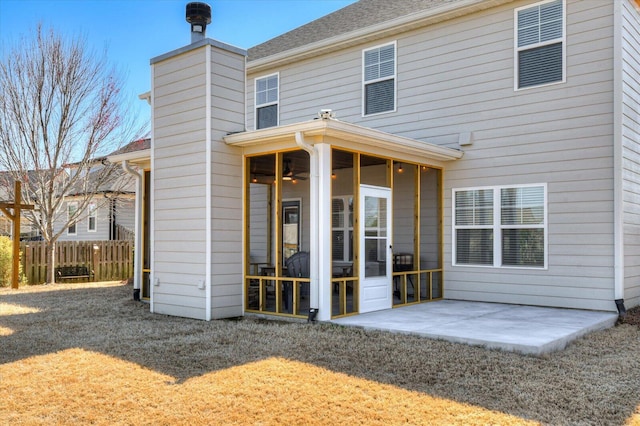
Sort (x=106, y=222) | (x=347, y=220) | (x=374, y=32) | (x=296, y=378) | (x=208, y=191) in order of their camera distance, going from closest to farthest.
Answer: (x=296, y=378) < (x=208, y=191) < (x=374, y=32) < (x=347, y=220) < (x=106, y=222)

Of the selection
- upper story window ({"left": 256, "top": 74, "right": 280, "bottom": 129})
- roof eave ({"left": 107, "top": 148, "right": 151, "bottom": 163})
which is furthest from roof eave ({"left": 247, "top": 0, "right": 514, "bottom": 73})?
roof eave ({"left": 107, "top": 148, "right": 151, "bottom": 163})

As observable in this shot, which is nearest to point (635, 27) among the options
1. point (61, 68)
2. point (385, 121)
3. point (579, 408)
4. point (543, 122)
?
point (543, 122)

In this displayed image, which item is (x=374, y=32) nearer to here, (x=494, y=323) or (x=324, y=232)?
(x=324, y=232)

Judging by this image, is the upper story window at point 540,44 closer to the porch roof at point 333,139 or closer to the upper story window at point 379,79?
the porch roof at point 333,139

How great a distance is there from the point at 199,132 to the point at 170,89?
1.05 meters

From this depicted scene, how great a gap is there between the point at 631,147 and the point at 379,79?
445 centimetres

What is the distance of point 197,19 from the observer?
787 cm

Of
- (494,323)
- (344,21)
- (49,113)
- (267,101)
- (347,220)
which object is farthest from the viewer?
(49,113)

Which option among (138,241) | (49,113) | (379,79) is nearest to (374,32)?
(379,79)

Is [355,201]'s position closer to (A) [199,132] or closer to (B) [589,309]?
(A) [199,132]

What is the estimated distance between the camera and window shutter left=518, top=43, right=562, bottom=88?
801 cm

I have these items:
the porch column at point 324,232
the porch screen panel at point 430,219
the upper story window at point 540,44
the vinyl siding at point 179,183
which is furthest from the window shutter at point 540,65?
the vinyl siding at point 179,183

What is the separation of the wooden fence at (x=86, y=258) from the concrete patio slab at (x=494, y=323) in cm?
896

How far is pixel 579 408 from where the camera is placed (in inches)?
145
